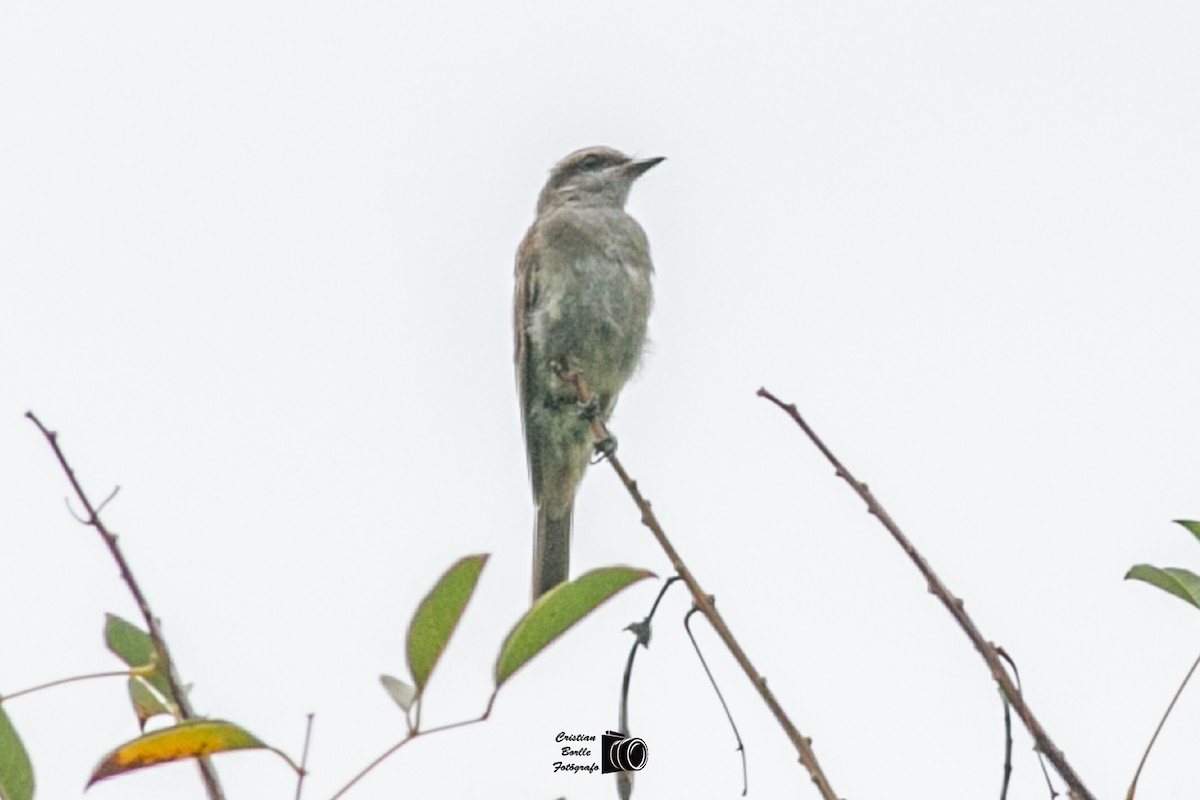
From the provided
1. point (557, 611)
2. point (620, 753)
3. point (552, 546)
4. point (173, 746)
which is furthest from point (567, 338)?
point (173, 746)

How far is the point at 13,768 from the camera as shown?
2084 millimetres

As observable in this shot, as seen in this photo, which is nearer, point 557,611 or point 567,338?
point 557,611

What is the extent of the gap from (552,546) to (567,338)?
1136mm

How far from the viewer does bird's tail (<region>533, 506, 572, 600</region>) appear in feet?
27.0

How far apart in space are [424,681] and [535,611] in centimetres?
19

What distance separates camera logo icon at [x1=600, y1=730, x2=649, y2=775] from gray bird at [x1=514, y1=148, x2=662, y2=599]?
16.6ft

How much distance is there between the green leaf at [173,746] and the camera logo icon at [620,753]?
63 centimetres

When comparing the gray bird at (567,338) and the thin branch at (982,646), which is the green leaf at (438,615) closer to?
the thin branch at (982,646)

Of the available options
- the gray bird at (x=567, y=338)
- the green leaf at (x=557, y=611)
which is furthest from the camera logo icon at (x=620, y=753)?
the gray bird at (x=567, y=338)

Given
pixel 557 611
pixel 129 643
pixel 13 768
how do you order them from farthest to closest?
Result: 1. pixel 129 643
2. pixel 557 611
3. pixel 13 768

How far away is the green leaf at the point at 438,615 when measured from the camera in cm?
209

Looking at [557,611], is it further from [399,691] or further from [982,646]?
[982,646]

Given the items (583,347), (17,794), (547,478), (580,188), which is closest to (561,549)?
(547,478)

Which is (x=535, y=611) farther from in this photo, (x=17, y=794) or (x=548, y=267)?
(x=548, y=267)
